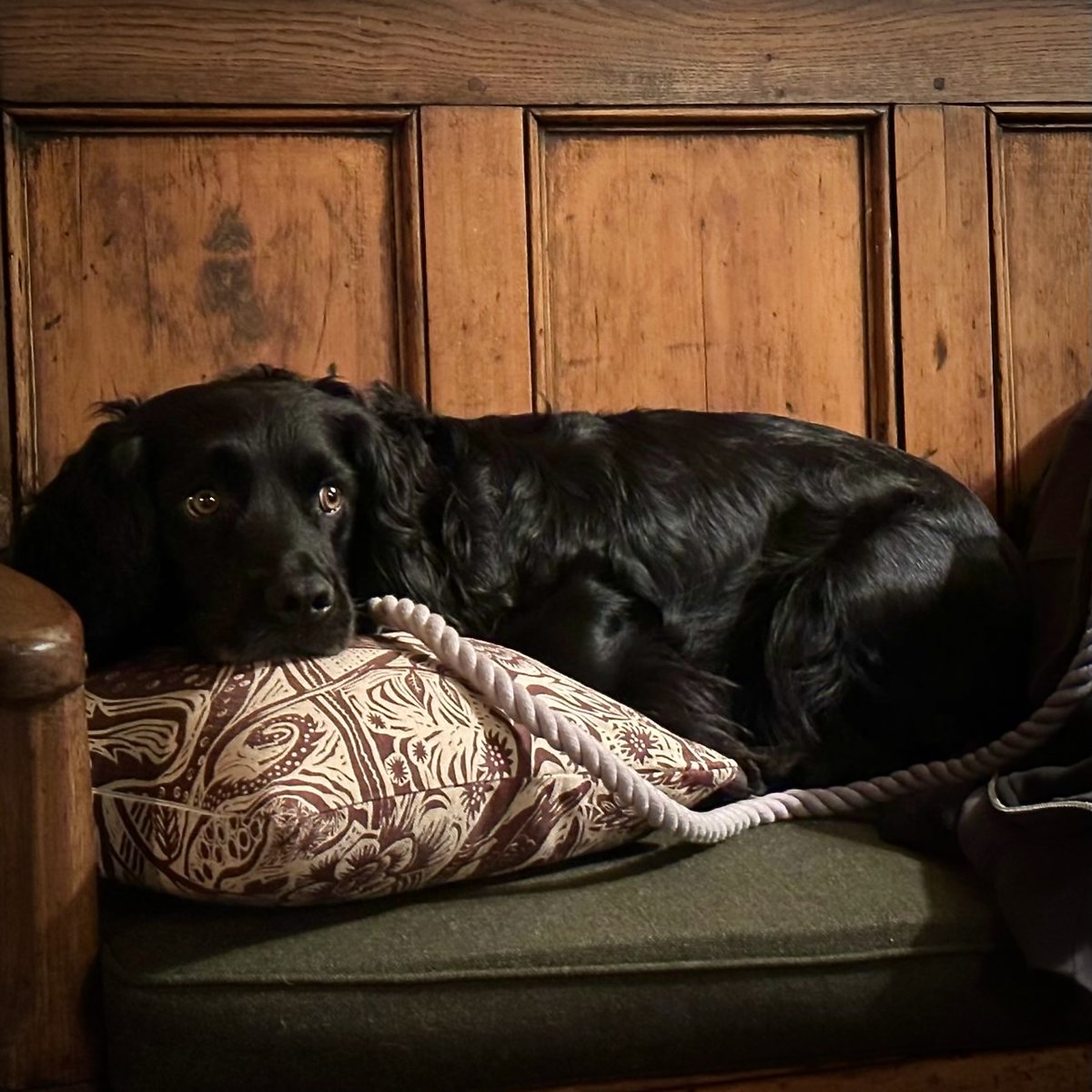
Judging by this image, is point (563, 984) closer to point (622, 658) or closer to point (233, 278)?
point (622, 658)

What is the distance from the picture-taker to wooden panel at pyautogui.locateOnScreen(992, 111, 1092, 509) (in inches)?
82.4

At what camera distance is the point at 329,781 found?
104 cm

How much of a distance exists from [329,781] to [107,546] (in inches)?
17.6

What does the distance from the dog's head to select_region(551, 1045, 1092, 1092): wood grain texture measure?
0.59 metres

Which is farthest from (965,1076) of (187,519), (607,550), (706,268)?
(706,268)

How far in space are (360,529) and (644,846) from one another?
0.48 m

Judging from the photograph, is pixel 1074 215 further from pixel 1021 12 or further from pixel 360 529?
pixel 360 529

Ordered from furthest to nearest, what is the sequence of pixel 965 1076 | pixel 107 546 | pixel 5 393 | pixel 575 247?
pixel 575 247 → pixel 5 393 → pixel 107 546 → pixel 965 1076

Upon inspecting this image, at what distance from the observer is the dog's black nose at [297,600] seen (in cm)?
122

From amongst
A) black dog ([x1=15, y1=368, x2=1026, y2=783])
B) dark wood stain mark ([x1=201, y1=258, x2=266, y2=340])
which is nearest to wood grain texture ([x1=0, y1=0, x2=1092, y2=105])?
dark wood stain mark ([x1=201, y1=258, x2=266, y2=340])

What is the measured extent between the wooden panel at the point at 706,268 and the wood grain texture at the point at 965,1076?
3.74 ft

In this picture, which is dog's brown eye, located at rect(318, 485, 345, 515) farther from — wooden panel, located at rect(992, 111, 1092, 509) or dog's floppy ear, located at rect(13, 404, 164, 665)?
wooden panel, located at rect(992, 111, 1092, 509)

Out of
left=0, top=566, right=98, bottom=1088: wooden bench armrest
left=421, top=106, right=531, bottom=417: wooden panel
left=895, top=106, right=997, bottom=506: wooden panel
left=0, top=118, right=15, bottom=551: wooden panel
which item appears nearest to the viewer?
left=0, top=566, right=98, bottom=1088: wooden bench armrest

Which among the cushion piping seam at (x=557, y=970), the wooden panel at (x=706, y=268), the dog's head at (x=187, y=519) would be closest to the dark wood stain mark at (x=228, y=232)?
the wooden panel at (x=706, y=268)
